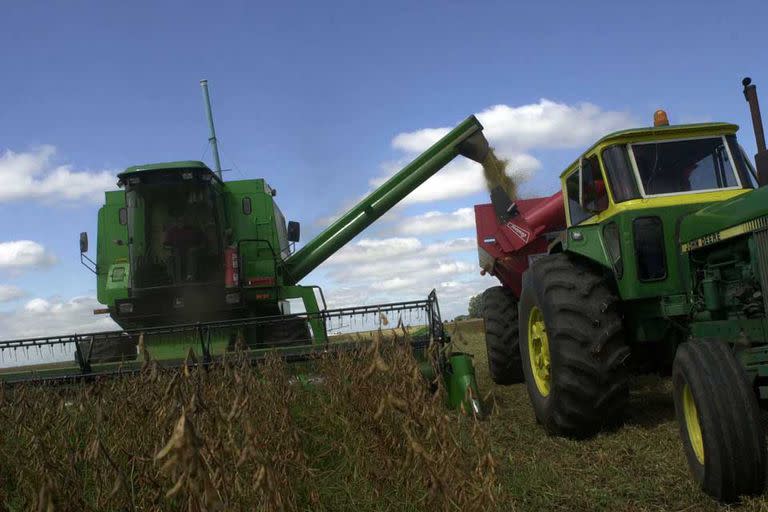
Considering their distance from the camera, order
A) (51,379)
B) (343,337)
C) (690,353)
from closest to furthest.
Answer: (690,353), (51,379), (343,337)

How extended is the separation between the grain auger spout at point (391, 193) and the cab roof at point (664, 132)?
4.18m

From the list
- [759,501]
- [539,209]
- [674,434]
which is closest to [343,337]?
[539,209]

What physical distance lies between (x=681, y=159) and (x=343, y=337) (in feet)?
10.3

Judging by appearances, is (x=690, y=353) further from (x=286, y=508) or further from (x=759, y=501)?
(x=286, y=508)

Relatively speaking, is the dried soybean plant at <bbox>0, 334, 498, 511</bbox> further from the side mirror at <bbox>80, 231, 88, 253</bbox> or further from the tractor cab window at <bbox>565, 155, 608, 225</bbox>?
the side mirror at <bbox>80, 231, 88, 253</bbox>

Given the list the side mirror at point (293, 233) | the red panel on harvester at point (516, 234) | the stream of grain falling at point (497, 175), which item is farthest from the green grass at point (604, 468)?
the side mirror at point (293, 233)

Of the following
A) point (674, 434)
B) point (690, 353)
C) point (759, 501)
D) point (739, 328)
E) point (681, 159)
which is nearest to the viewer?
point (759, 501)

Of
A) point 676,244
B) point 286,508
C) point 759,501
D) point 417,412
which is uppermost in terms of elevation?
point 676,244

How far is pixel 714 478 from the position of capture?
9.34ft

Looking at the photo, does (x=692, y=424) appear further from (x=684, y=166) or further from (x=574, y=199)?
(x=574, y=199)

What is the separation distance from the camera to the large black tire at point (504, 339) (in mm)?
6992

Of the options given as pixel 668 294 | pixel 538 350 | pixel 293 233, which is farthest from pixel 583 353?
pixel 293 233

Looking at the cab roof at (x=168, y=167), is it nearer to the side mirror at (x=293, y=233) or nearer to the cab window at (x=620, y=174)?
the side mirror at (x=293, y=233)

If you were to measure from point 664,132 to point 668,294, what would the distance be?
1122 mm
